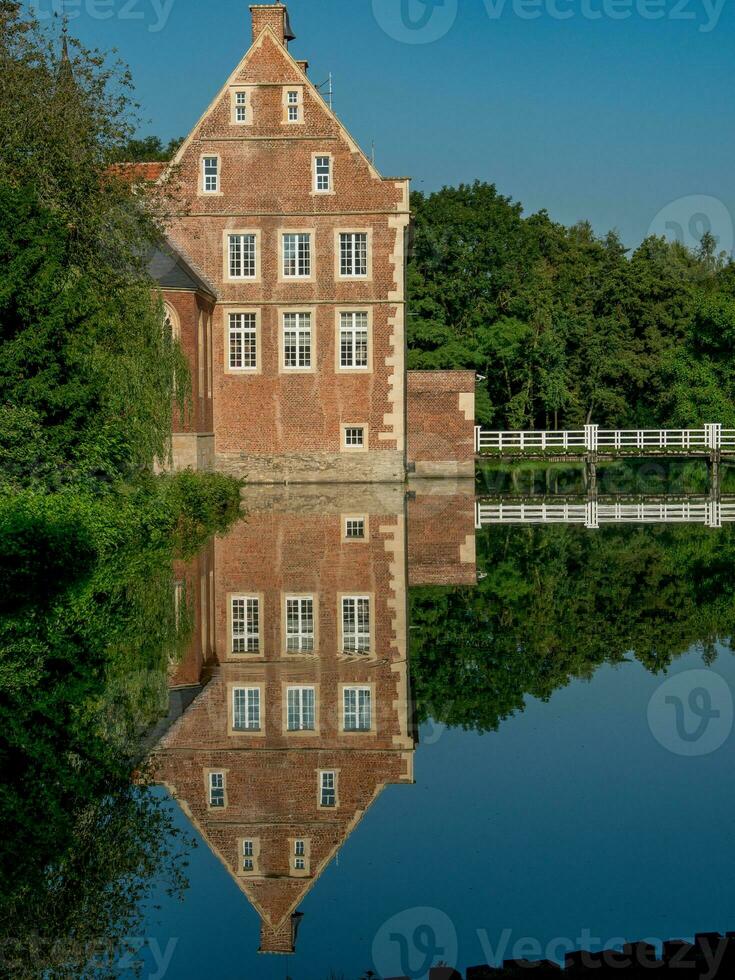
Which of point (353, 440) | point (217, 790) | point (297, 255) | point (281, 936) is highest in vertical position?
point (297, 255)

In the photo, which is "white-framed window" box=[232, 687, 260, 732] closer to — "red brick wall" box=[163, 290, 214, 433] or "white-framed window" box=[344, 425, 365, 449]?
"red brick wall" box=[163, 290, 214, 433]

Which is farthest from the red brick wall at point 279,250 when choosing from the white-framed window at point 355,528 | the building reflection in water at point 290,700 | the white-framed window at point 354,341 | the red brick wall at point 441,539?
the building reflection in water at point 290,700

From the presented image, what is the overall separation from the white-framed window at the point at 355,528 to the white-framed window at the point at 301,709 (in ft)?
39.4

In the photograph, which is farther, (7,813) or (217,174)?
(217,174)

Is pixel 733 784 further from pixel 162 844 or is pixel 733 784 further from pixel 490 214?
pixel 490 214

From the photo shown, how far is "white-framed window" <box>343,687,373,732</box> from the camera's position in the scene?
9922 millimetres

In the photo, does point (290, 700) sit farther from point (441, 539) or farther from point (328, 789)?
point (441, 539)

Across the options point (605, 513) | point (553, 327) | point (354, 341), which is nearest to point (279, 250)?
point (354, 341)

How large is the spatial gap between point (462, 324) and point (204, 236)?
70.4 feet

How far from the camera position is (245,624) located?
48.8 ft

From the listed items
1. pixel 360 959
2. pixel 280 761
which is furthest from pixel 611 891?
pixel 280 761

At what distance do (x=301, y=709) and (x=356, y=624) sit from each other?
4.03m

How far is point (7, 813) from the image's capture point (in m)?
7.42

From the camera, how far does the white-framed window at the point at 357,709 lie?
9922mm
